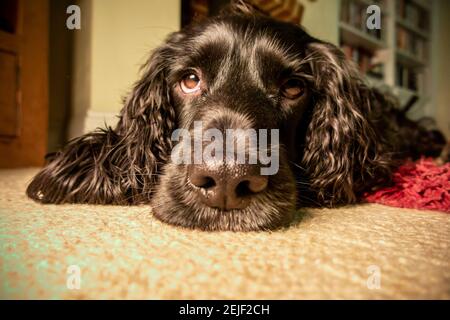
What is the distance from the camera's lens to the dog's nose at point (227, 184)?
0.74m

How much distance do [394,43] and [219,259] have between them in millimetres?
5507

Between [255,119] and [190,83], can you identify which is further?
[190,83]

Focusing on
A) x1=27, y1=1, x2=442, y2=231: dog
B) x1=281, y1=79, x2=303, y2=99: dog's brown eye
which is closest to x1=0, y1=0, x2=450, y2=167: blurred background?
x1=27, y1=1, x2=442, y2=231: dog

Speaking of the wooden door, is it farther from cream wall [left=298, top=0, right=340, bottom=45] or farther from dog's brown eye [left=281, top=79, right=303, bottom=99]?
cream wall [left=298, top=0, right=340, bottom=45]

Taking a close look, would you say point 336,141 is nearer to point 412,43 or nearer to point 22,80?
point 22,80

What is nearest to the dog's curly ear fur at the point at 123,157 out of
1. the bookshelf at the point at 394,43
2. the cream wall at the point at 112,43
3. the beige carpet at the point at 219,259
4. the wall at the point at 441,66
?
the beige carpet at the point at 219,259

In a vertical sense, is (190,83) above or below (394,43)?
below

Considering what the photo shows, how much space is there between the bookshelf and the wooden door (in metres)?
3.40

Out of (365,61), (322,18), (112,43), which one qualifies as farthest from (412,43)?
(112,43)

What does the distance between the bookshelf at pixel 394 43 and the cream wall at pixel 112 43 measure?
8.56 ft

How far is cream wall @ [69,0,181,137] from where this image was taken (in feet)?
7.87

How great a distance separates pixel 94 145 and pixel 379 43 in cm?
484

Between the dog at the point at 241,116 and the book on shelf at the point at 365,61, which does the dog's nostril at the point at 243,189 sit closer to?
the dog at the point at 241,116

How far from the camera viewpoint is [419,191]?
3.99 ft
